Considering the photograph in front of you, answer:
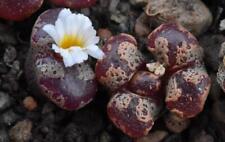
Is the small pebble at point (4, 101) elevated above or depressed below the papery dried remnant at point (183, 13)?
below

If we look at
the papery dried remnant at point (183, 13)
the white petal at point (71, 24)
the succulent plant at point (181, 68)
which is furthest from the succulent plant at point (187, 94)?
the white petal at point (71, 24)

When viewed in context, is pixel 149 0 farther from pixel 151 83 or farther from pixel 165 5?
pixel 151 83

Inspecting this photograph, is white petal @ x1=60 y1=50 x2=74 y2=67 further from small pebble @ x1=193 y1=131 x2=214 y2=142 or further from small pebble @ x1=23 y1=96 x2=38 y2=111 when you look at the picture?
small pebble @ x1=193 y1=131 x2=214 y2=142

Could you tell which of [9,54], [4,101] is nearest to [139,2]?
[9,54]

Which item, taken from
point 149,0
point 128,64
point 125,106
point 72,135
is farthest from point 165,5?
point 72,135

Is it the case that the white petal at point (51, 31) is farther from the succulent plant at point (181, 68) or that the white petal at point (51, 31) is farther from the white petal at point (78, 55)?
the succulent plant at point (181, 68)

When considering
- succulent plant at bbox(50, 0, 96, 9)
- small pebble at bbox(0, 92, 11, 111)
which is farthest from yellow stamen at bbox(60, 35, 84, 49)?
small pebble at bbox(0, 92, 11, 111)

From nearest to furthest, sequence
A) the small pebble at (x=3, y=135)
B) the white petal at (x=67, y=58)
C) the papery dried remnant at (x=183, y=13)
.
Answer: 1. the white petal at (x=67, y=58)
2. the small pebble at (x=3, y=135)
3. the papery dried remnant at (x=183, y=13)
